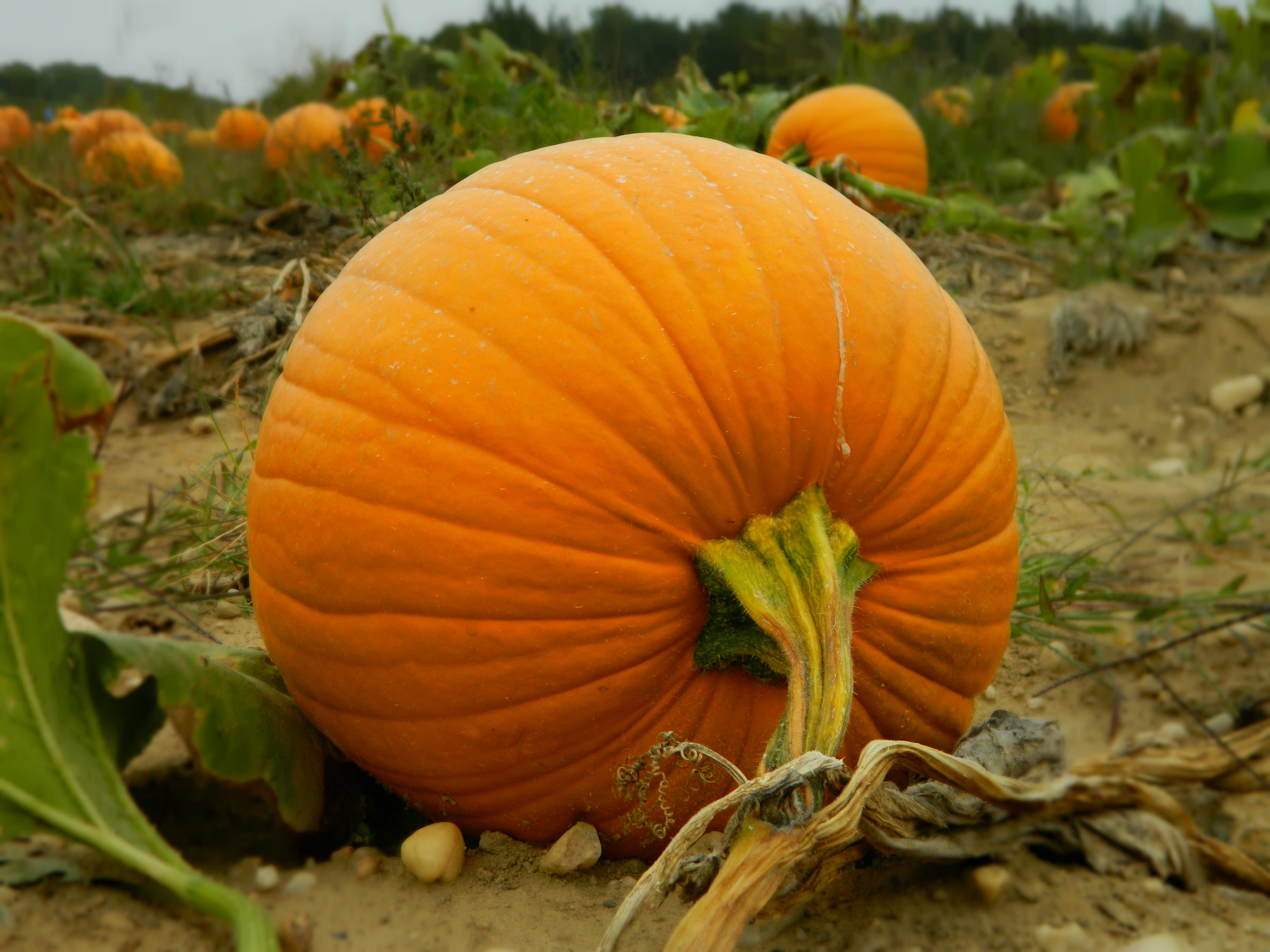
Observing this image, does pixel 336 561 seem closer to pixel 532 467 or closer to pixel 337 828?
pixel 532 467

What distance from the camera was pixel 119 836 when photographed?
4.02ft

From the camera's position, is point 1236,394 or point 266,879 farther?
point 1236,394

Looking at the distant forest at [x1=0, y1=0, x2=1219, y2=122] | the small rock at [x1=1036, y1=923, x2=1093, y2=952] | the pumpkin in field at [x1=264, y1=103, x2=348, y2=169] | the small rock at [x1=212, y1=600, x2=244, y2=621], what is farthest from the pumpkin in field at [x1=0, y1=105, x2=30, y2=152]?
the small rock at [x1=1036, y1=923, x2=1093, y2=952]

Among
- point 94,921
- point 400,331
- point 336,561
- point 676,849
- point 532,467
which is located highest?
point 400,331

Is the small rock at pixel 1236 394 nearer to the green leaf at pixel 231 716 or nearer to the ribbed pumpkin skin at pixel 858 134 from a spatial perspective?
the ribbed pumpkin skin at pixel 858 134

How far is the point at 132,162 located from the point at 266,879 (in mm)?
5635

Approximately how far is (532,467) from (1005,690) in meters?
1.13

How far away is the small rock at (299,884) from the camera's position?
4.46 feet

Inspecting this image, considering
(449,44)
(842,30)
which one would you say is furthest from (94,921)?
(449,44)

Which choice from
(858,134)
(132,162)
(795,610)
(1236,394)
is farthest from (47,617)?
(132,162)

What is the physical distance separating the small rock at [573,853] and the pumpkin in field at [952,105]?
6.50 m

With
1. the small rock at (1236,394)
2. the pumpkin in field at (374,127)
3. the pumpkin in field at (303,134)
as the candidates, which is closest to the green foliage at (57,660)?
the pumpkin in field at (374,127)

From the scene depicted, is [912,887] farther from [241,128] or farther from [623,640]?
[241,128]

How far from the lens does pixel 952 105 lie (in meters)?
7.23
